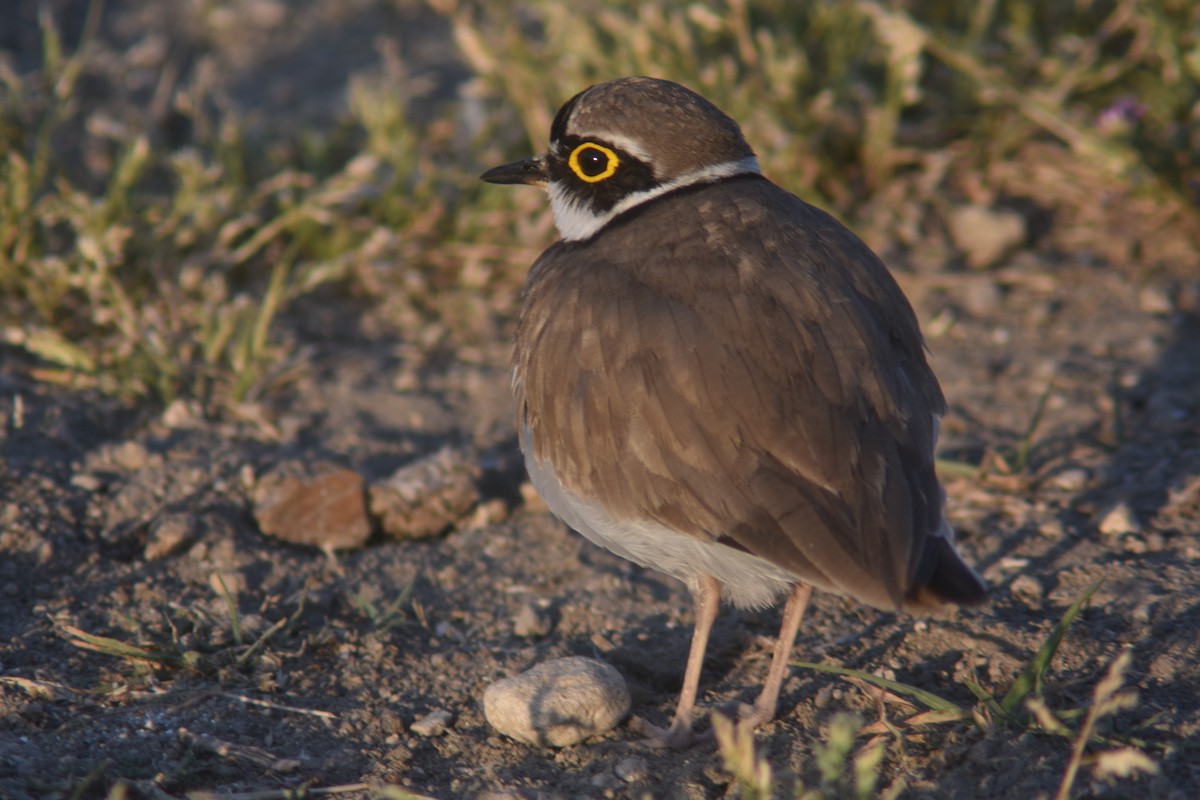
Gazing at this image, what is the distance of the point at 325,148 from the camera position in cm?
660

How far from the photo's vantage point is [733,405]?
3.36 m

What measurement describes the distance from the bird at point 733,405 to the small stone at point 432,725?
1.88 feet

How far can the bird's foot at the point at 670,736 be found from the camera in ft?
11.7

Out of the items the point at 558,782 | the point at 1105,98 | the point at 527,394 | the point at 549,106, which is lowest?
the point at 558,782

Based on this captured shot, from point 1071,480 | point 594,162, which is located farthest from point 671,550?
point 1071,480

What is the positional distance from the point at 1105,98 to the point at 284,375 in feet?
14.6

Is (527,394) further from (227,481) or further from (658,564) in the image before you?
(227,481)

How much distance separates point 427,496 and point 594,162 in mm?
1419

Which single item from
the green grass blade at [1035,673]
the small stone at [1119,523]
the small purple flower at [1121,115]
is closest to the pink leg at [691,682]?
the green grass blade at [1035,673]

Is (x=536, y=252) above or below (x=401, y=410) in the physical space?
above

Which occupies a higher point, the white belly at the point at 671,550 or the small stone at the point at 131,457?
the white belly at the point at 671,550

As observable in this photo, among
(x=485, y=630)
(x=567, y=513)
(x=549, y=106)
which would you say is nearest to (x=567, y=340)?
(x=567, y=513)

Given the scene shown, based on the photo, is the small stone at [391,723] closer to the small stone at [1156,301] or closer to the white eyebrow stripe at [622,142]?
the white eyebrow stripe at [622,142]

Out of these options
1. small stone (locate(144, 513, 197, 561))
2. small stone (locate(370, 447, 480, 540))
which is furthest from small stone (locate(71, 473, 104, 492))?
small stone (locate(370, 447, 480, 540))
